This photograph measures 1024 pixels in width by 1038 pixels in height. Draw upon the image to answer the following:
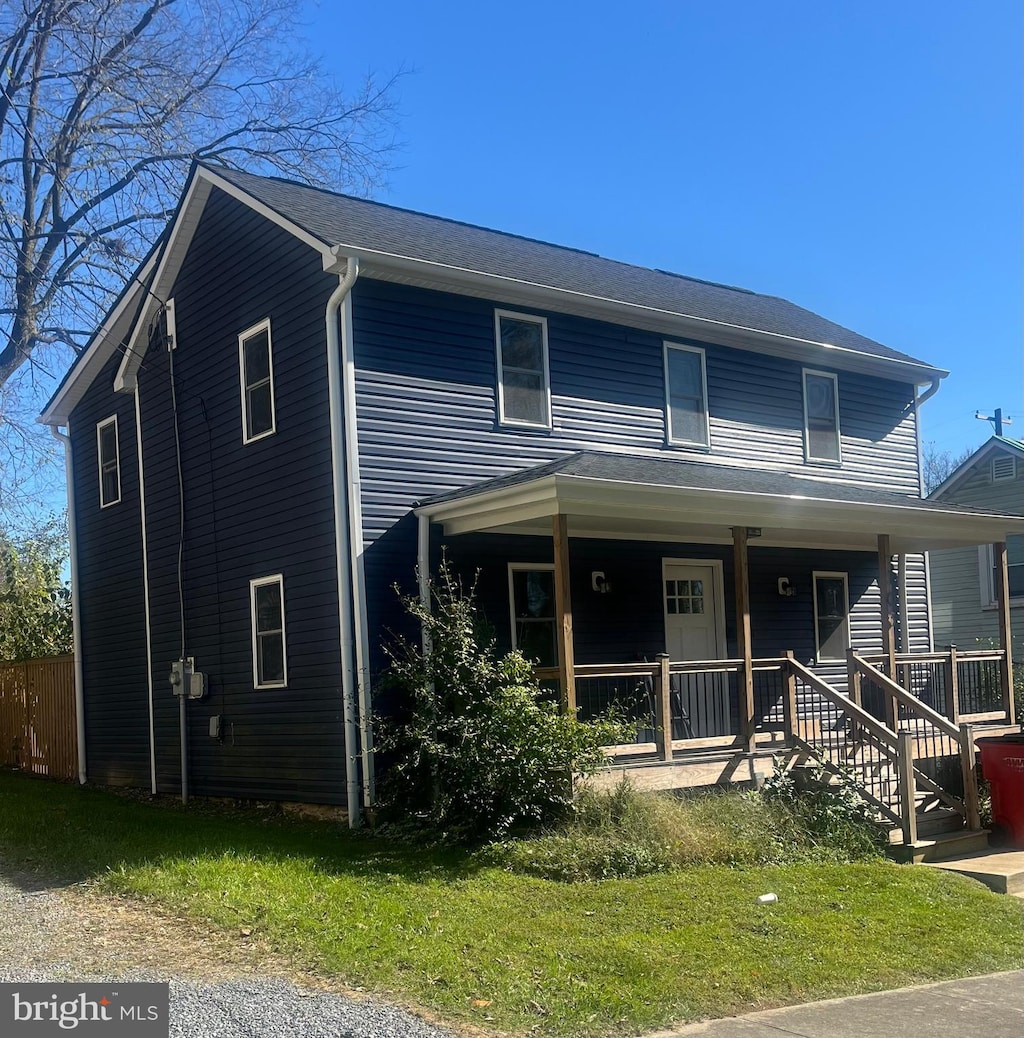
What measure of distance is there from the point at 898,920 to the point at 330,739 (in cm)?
645

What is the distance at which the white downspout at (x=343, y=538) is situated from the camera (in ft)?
40.0

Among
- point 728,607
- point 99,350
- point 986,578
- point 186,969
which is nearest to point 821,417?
point 728,607

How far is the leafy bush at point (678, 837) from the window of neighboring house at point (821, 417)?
24.3ft

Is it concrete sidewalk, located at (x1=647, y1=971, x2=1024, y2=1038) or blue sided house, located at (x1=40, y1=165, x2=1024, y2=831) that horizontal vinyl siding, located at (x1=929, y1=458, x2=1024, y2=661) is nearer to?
blue sided house, located at (x1=40, y1=165, x2=1024, y2=831)

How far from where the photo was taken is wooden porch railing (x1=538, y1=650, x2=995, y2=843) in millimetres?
11484

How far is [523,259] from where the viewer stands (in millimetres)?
16250

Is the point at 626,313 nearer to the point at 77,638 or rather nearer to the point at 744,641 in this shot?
the point at 744,641

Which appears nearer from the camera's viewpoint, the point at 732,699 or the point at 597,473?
the point at 597,473

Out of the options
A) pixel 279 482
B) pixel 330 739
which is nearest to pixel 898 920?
pixel 330 739

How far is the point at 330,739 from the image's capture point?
41.5 feet

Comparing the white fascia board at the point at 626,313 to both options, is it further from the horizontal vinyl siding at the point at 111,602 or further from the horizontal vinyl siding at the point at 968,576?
the horizontal vinyl siding at the point at 968,576

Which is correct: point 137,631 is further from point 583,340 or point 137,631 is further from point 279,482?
point 583,340

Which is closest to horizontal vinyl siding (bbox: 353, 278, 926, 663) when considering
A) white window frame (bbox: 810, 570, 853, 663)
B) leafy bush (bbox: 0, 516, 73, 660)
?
white window frame (bbox: 810, 570, 853, 663)

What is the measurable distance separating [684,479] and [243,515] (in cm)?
544
